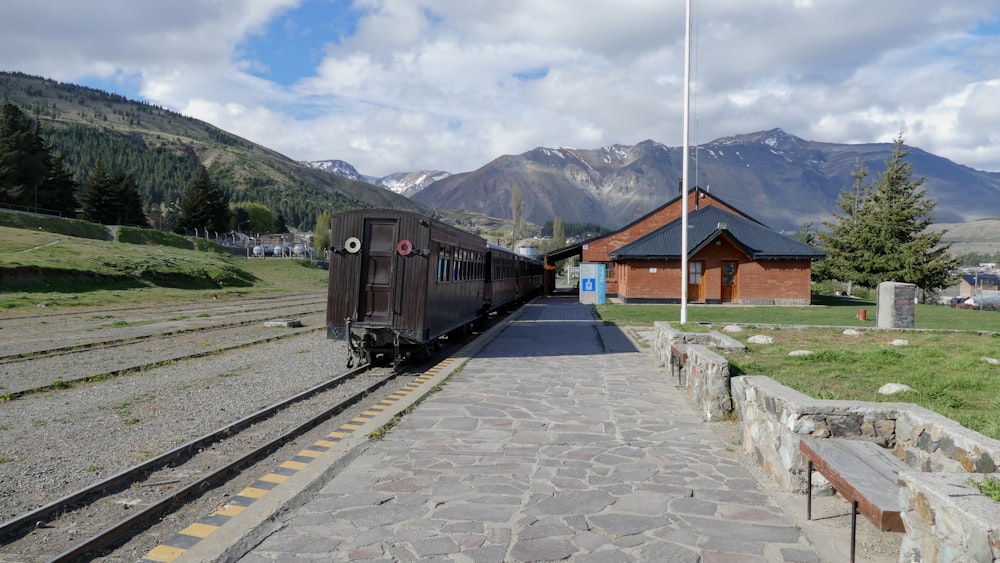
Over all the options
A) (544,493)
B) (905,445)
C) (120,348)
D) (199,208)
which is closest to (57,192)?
(199,208)

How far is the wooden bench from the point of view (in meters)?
3.67

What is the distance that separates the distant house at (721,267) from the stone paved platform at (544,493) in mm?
27097

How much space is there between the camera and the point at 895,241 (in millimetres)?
43094

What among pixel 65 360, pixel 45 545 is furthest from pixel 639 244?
pixel 45 545

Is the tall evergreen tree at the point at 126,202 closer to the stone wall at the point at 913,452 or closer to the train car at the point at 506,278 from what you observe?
the train car at the point at 506,278

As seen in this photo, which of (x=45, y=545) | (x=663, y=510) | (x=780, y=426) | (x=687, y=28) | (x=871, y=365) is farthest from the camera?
(x=687, y=28)

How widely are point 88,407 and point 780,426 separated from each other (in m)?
9.19

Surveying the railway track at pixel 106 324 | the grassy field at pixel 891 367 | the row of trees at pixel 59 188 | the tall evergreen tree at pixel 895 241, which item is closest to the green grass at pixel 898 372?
the grassy field at pixel 891 367

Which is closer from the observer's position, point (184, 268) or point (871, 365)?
point (871, 365)

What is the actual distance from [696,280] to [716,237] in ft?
9.08

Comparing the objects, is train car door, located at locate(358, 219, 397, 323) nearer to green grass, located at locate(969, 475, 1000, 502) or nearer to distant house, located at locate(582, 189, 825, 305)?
green grass, located at locate(969, 475, 1000, 502)

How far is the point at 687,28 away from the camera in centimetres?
2045

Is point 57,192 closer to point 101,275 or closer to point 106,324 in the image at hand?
point 101,275

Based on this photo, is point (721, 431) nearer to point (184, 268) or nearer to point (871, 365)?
point (871, 365)
